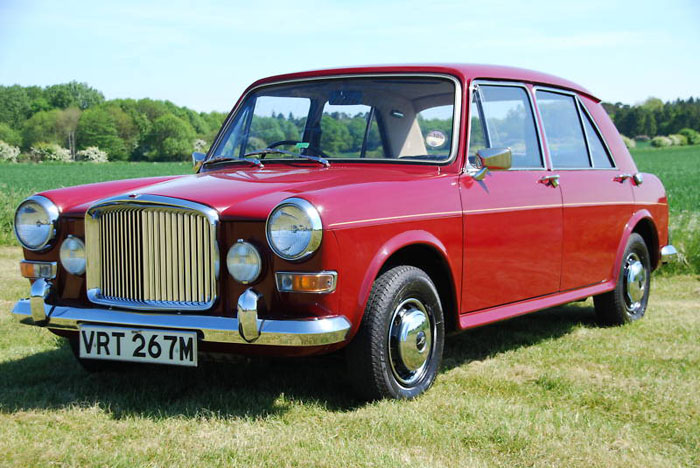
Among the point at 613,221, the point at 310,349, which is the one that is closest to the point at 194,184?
the point at 310,349

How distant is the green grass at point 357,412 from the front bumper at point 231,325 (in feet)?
1.34

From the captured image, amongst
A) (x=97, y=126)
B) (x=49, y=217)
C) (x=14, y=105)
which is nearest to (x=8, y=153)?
(x=97, y=126)

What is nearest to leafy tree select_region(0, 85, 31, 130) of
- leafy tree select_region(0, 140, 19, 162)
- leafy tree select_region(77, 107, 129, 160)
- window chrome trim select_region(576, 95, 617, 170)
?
leafy tree select_region(77, 107, 129, 160)

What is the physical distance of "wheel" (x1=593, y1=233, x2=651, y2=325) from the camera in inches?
250

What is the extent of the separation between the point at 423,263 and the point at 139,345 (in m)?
1.63

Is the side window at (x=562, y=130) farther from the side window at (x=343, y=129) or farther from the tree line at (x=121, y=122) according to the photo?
the tree line at (x=121, y=122)

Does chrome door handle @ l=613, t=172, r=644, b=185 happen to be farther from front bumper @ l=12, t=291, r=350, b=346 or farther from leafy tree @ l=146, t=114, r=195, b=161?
leafy tree @ l=146, t=114, r=195, b=161

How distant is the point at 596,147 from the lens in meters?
6.28

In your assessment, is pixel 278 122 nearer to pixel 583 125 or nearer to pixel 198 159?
pixel 198 159

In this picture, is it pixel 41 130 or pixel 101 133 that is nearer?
pixel 41 130

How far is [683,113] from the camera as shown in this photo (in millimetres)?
88500

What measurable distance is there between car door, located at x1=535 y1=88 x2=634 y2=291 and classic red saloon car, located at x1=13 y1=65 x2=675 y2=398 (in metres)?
0.02

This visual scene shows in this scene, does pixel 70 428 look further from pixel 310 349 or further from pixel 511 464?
pixel 511 464

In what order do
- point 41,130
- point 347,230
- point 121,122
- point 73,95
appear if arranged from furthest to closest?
point 73,95 < point 121,122 < point 41,130 < point 347,230
